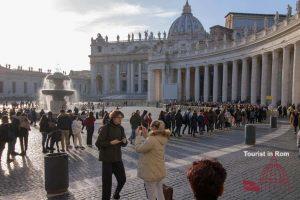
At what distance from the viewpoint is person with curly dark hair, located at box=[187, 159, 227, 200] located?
321cm

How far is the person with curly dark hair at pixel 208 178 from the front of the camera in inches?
126

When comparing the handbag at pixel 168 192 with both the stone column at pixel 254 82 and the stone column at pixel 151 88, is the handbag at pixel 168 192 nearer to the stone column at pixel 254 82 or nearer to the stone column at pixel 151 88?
the stone column at pixel 254 82

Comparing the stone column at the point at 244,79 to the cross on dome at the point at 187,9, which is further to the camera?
the cross on dome at the point at 187,9

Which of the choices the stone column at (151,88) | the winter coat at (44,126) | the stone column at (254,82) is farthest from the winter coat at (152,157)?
the stone column at (151,88)

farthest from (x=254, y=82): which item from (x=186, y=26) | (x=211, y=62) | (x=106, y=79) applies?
(x=106, y=79)

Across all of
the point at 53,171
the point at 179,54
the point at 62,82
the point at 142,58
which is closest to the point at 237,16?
the point at 179,54

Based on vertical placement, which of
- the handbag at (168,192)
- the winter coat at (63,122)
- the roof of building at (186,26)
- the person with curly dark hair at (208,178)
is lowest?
the handbag at (168,192)

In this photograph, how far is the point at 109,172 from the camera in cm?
718

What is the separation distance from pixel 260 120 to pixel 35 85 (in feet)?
301

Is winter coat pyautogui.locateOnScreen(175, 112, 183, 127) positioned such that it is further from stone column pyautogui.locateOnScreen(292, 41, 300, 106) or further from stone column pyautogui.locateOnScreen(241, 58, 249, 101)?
stone column pyautogui.locateOnScreen(241, 58, 249, 101)

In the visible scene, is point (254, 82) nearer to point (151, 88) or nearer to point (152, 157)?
point (151, 88)

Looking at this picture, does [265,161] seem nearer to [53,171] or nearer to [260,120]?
[53,171]

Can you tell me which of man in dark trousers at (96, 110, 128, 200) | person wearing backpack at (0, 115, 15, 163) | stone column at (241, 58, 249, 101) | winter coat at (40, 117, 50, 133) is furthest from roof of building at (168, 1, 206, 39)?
man in dark trousers at (96, 110, 128, 200)

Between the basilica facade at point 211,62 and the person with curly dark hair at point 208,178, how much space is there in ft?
105
